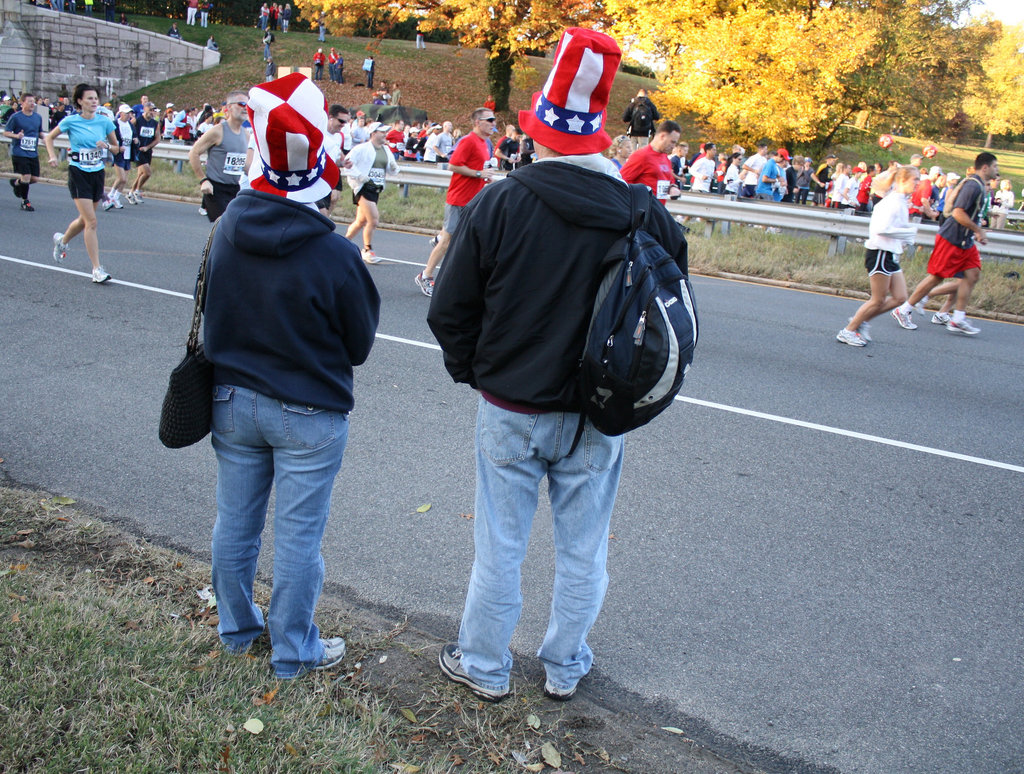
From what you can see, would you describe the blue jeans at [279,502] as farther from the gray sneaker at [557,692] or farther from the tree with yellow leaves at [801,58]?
the tree with yellow leaves at [801,58]

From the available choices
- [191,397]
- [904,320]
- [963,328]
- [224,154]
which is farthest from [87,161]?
[963,328]

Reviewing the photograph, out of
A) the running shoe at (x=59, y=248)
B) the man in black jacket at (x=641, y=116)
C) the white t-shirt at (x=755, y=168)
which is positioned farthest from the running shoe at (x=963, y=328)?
the white t-shirt at (x=755, y=168)

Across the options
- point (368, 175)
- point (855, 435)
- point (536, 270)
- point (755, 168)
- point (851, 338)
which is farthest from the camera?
point (755, 168)

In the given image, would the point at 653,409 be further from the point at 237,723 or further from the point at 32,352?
the point at 32,352

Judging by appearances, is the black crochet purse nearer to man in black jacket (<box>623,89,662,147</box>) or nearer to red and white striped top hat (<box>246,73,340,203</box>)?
red and white striped top hat (<box>246,73,340,203</box>)

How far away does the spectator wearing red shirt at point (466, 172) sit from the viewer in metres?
9.98

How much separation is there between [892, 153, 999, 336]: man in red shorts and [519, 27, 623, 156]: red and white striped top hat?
886cm

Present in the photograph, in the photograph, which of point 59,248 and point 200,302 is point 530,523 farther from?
point 59,248

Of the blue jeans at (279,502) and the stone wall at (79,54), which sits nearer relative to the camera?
the blue jeans at (279,502)

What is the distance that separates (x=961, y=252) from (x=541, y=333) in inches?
367

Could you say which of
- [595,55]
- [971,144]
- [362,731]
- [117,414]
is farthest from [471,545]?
[971,144]

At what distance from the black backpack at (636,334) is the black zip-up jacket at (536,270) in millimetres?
74

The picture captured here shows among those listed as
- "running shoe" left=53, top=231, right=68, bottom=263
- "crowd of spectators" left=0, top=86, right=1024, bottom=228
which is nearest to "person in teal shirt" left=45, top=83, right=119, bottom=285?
"running shoe" left=53, top=231, right=68, bottom=263

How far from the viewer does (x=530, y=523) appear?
2898 mm
